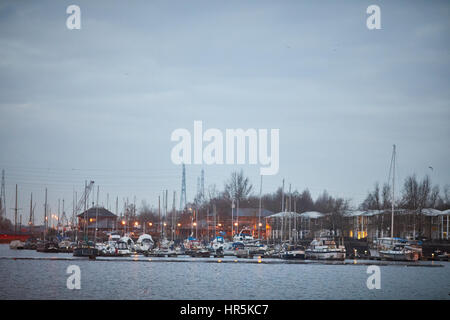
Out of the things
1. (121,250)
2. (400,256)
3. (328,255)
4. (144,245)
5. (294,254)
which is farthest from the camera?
(144,245)

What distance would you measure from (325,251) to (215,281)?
1402 inches

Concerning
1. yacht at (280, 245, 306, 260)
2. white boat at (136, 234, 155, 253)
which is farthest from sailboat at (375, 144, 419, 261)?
white boat at (136, 234, 155, 253)

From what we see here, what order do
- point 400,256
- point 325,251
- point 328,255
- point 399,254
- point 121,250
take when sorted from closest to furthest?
point 400,256
point 399,254
point 328,255
point 325,251
point 121,250

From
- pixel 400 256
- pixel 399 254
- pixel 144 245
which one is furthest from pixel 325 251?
pixel 144 245

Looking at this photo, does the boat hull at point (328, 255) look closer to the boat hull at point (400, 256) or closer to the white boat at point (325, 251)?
the white boat at point (325, 251)

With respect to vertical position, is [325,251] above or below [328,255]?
above

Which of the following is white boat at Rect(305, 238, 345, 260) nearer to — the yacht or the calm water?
the yacht

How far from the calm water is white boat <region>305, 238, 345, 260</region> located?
6.55 metres

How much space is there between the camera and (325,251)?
96.5 metres

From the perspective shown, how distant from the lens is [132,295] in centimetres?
5316

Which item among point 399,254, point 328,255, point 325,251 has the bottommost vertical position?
point 328,255

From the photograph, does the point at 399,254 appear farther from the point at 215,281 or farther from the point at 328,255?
the point at 215,281

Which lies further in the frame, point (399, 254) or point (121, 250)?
point (121, 250)

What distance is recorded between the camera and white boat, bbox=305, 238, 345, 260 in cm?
9500
